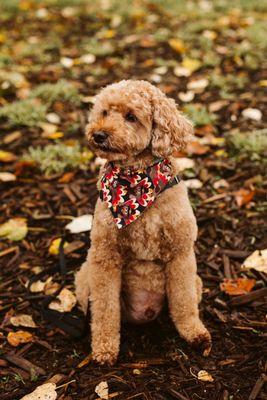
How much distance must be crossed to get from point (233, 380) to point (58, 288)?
144cm

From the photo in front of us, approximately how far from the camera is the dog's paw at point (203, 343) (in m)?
3.00

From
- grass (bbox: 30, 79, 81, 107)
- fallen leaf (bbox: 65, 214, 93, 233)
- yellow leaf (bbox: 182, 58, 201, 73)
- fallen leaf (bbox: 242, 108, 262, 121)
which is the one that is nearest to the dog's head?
fallen leaf (bbox: 65, 214, 93, 233)

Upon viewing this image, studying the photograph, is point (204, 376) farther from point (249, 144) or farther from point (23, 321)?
point (249, 144)

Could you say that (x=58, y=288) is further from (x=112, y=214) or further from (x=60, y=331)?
(x=112, y=214)

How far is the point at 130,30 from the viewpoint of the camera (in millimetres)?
7598

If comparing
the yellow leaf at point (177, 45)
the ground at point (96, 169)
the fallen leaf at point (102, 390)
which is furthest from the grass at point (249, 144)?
the fallen leaf at point (102, 390)

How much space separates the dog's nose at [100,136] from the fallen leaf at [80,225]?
144 cm

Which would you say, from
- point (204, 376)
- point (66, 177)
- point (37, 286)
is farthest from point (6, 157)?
point (204, 376)

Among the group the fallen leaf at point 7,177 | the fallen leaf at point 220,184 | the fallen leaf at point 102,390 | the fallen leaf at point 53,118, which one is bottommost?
the fallen leaf at point 102,390

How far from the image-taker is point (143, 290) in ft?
9.91

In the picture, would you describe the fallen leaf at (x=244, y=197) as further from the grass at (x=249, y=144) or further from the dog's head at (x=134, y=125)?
the dog's head at (x=134, y=125)

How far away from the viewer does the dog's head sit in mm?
2582

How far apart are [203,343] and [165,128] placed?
4.42ft

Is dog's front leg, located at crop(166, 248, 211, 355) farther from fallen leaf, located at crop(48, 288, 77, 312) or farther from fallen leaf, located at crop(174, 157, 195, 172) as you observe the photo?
fallen leaf, located at crop(174, 157, 195, 172)
